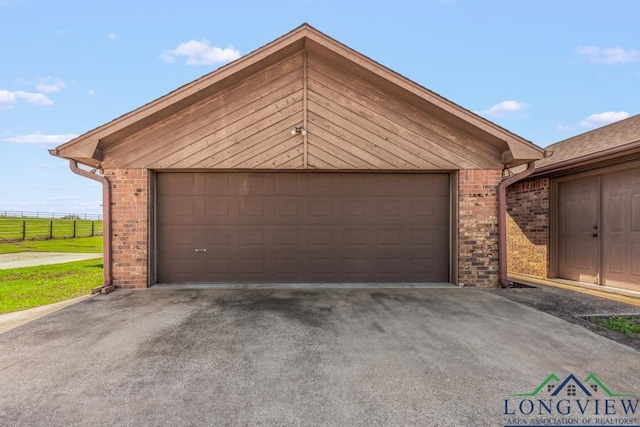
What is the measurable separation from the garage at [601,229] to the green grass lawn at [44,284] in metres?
10.8

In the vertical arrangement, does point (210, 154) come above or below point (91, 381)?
above

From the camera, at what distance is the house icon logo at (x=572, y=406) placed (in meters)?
2.06

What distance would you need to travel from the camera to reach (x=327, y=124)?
236 inches

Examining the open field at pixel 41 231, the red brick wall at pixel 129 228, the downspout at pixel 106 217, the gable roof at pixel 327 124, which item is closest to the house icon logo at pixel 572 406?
the gable roof at pixel 327 124

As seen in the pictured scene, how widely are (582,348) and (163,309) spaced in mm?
5451

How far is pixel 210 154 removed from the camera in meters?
5.93

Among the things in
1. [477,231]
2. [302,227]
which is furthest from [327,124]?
[477,231]

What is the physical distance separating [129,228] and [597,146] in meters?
10.6

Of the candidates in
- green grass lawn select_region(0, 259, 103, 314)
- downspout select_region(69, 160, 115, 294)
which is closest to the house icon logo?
downspout select_region(69, 160, 115, 294)

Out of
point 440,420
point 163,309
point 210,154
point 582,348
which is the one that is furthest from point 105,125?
point 582,348

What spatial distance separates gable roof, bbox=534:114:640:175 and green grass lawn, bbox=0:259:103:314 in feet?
32.9

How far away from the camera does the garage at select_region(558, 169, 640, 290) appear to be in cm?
586

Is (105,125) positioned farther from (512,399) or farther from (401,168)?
(512,399)

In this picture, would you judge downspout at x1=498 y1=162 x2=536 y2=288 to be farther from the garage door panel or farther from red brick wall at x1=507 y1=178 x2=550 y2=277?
red brick wall at x1=507 y1=178 x2=550 y2=277
